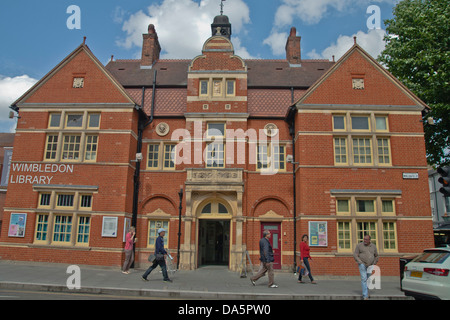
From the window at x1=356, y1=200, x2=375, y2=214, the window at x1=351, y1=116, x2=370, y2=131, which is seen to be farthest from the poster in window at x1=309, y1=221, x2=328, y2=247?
the window at x1=351, y1=116, x2=370, y2=131

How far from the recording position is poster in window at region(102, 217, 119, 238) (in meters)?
17.2

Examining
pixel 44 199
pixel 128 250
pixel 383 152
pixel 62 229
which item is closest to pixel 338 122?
pixel 383 152

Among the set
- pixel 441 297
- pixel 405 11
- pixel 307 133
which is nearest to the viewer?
pixel 441 297

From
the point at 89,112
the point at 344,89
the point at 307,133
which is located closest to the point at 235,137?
the point at 307,133

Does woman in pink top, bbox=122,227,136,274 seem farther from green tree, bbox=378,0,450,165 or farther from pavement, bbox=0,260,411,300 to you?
green tree, bbox=378,0,450,165

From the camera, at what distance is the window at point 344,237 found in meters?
16.7

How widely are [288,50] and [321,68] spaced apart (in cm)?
300

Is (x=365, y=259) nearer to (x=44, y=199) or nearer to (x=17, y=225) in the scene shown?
(x=44, y=199)

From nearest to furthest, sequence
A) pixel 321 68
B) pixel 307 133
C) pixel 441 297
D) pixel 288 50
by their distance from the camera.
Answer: pixel 441 297, pixel 307 133, pixel 321 68, pixel 288 50

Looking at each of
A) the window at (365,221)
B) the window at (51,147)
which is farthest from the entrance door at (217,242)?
the window at (51,147)

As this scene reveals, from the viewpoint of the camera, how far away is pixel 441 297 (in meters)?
8.57

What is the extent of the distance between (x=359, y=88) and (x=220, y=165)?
847 cm

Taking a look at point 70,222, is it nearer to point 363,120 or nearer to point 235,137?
point 235,137

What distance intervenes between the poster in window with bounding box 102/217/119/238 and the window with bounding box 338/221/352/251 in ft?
36.3
